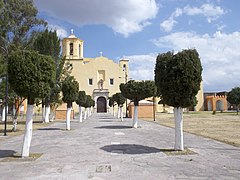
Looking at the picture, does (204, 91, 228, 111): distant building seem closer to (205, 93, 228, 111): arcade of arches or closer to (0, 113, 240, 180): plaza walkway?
(205, 93, 228, 111): arcade of arches

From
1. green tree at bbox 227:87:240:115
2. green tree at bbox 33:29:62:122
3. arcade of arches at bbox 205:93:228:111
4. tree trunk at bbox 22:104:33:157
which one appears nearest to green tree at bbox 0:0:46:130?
green tree at bbox 33:29:62:122

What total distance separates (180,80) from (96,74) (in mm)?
60113

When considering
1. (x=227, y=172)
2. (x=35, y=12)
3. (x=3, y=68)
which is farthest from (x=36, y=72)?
(x=35, y=12)

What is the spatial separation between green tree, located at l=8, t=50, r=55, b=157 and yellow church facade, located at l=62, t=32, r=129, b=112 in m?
57.3

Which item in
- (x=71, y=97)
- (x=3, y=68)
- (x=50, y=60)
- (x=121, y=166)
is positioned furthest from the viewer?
(x=71, y=97)

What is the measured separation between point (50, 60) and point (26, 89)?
128 cm

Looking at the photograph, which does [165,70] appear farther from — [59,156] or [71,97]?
[71,97]

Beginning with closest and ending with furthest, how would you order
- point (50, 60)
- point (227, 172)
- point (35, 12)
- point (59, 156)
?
point (227, 172) < point (59, 156) < point (50, 60) < point (35, 12)

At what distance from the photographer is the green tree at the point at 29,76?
859 centimetres

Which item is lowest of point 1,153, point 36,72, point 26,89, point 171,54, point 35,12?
point 1,153

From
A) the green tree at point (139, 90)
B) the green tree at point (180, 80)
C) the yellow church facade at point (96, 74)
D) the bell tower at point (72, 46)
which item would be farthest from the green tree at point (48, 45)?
the yellow church facade at point (96, 74)

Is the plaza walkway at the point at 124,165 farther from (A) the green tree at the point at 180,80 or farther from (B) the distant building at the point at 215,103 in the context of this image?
(B) the distant building at the point at 215,103

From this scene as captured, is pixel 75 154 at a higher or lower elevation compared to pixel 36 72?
lower

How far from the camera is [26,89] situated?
28.3 ft
